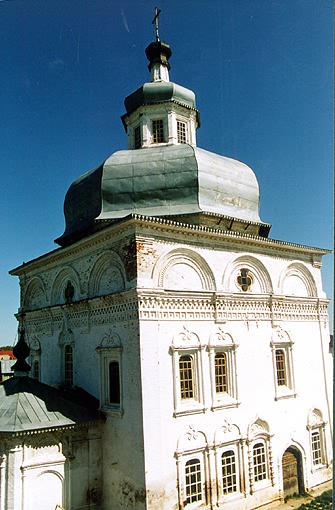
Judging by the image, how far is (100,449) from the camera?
11516 mm

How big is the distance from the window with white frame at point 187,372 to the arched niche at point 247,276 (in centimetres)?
203

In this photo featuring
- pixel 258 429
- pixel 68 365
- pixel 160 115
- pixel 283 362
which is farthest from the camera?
pixel 160 115

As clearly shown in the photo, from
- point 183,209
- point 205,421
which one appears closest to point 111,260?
point 183,209

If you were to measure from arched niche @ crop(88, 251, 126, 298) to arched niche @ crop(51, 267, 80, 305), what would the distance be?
0.84 meters

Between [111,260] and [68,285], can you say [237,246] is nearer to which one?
[111,260]

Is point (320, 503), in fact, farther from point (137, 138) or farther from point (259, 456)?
point (137, 138)

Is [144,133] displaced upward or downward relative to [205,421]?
upward

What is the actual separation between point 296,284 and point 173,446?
6975 millimetres

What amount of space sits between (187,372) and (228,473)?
2948 mm

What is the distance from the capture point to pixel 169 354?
1098 cm

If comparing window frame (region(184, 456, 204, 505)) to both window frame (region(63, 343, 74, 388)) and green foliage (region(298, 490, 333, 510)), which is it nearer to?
green foliage (region(298, 490, 333, 510))

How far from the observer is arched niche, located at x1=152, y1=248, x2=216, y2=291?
443 inches

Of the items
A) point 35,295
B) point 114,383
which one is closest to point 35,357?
point 35,295

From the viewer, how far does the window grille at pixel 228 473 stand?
37.7 ft
